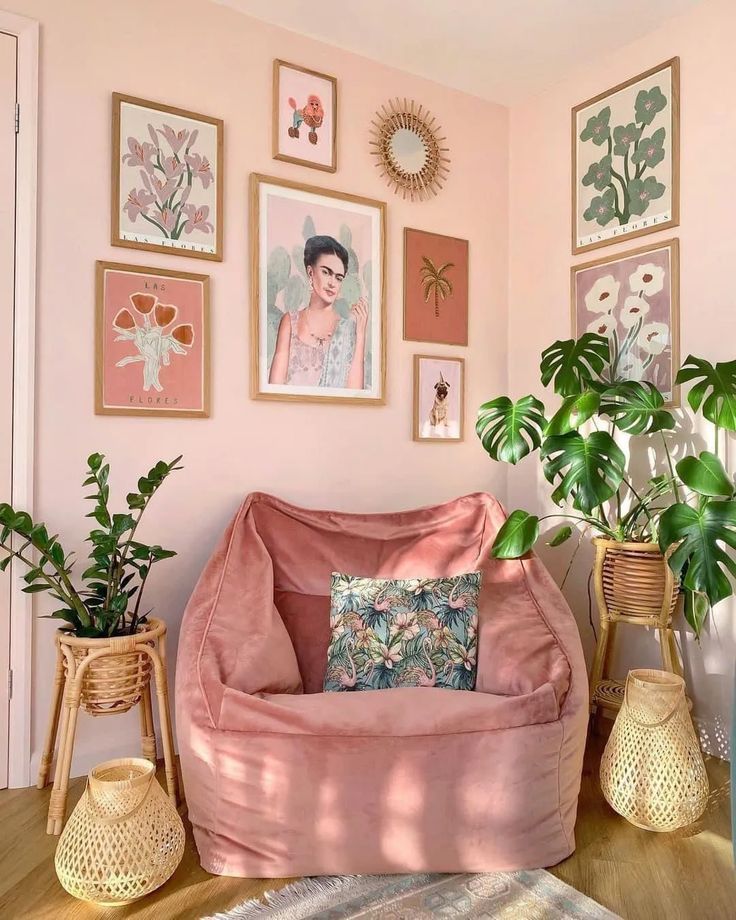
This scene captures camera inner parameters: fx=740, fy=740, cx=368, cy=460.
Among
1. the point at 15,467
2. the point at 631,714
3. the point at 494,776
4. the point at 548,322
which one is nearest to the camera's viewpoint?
the point at 494,776

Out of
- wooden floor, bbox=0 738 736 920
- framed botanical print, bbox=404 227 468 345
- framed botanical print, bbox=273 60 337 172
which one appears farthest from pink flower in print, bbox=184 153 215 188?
wooden floor, bbox=0 738 736 920

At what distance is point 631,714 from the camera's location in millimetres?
2105

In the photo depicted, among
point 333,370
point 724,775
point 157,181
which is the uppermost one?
point 157,181

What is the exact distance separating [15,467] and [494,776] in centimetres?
164

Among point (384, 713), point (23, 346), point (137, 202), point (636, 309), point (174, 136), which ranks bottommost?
point (384, 713)

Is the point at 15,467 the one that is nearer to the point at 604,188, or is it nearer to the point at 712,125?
the point at 604,188

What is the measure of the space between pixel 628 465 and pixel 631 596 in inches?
22.0

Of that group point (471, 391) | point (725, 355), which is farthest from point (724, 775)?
point (471, 391)

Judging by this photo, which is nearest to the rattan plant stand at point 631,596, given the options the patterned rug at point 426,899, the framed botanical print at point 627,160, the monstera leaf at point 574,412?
the monstera leaf at point 574,412

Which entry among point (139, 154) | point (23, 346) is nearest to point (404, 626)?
point (23, 346)

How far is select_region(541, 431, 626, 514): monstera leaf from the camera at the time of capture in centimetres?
224

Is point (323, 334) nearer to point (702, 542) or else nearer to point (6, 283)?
point (6, 283)

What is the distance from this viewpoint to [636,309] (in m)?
2.82

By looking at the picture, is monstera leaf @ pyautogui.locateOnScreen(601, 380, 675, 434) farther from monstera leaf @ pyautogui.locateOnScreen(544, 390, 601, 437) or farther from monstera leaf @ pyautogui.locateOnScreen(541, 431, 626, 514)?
monstera leaf @ pyautogui.locateOnScreen(541, 431, 626, 514)
